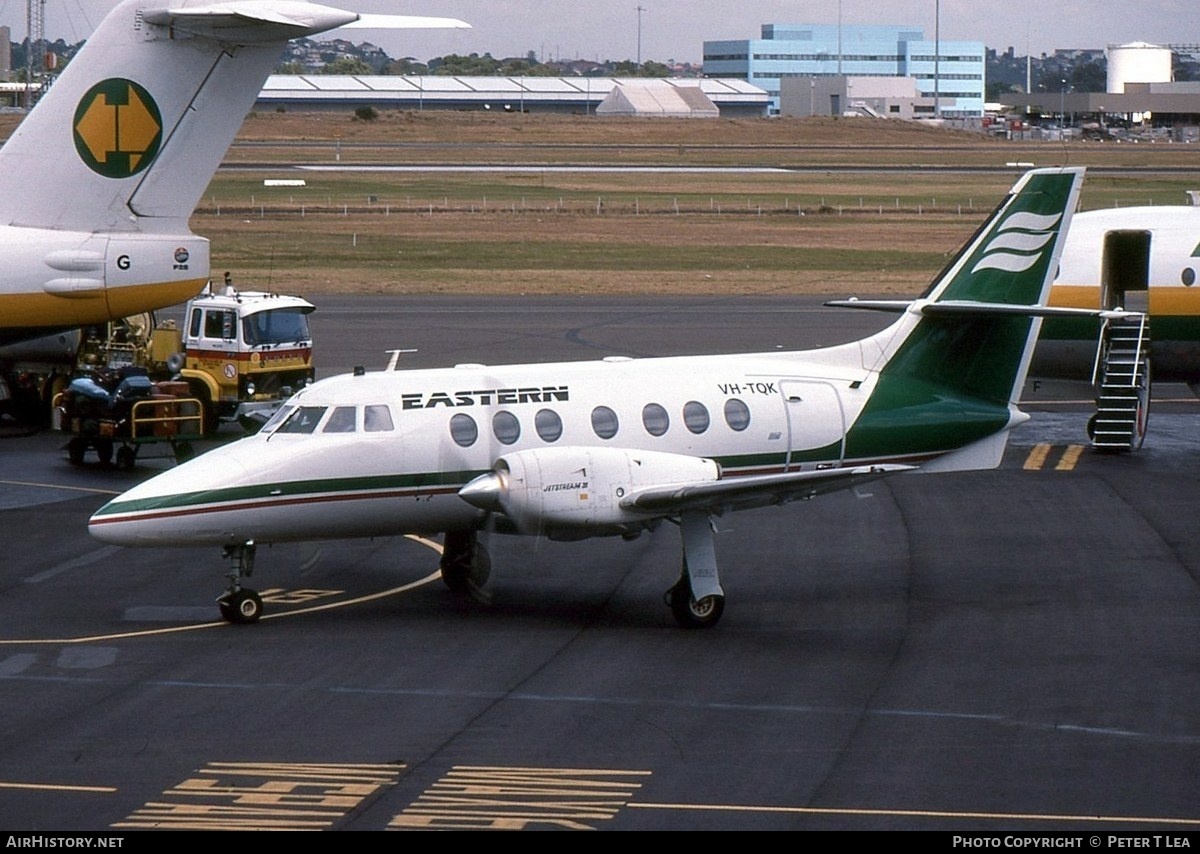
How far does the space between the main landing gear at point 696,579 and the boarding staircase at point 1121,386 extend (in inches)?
606

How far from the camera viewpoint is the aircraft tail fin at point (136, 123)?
87.6ft

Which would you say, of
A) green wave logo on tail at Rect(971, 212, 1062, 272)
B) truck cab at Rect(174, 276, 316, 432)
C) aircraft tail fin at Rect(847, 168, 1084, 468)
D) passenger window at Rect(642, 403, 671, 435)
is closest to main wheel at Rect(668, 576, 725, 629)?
passenger window at Rect(642, 403, 671, 435)

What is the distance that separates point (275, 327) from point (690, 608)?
57.3 feet

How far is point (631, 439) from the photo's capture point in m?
21.0

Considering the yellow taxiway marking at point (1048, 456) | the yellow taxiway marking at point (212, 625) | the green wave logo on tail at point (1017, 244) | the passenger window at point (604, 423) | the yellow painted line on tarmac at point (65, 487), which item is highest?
the green wave logo on tail at point (1017, 244)

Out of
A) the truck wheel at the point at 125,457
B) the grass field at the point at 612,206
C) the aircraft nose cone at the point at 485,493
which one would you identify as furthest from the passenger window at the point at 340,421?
the grass field at the point at 612,206

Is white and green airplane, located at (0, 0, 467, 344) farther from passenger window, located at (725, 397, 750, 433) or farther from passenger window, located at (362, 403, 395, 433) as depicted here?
passenger window, located at (725, 397, 750, 433)

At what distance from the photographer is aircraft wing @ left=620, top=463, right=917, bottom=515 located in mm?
18844

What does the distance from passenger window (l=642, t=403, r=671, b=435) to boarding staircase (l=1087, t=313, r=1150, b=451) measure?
14383mm

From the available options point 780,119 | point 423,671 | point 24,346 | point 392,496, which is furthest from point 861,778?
point 780,119

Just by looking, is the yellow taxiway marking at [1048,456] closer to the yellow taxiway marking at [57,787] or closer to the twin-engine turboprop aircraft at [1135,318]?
the twin-engine turboprop aircraft at [1135,318]

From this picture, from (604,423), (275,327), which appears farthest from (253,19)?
(275,327)

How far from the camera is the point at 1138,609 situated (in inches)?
819

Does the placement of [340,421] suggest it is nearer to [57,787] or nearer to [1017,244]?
[57,787]
